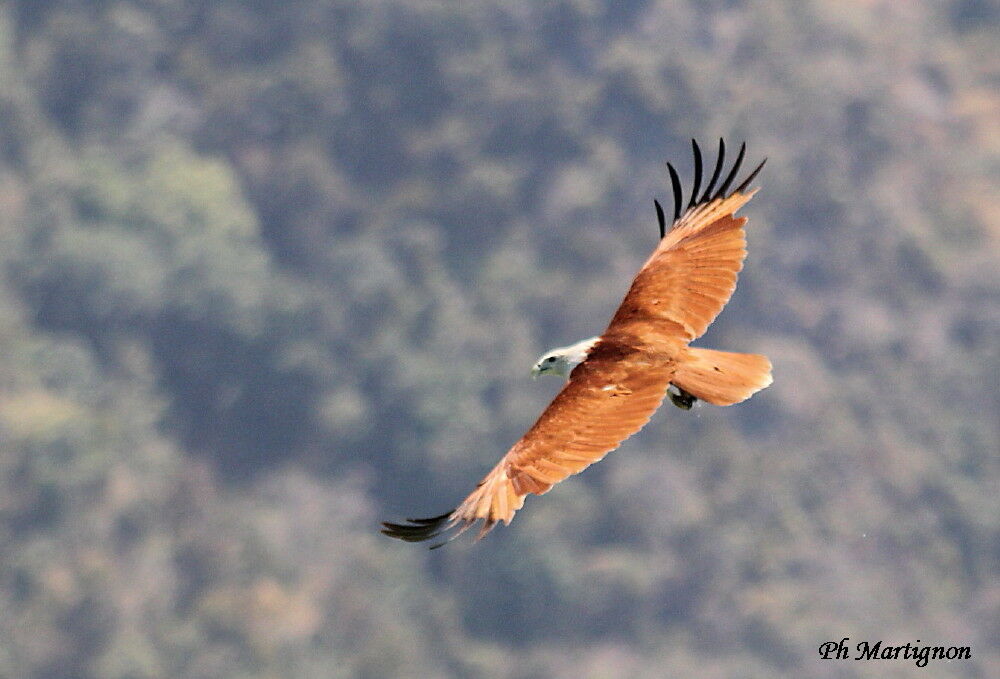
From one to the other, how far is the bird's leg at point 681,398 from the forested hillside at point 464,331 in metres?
72.6

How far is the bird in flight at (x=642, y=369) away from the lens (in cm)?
1155

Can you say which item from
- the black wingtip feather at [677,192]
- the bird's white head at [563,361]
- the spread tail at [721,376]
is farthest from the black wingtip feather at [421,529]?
the black wingtip feather at [677,192]

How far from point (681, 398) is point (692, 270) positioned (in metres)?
1.30

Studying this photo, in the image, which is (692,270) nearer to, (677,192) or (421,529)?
(677,192)

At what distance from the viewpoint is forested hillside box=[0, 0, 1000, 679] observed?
293 ft

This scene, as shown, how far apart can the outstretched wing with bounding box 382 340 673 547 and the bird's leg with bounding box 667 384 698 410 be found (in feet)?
1.57

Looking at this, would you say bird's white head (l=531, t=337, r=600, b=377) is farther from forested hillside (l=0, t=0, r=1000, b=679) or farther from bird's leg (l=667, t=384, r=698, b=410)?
forested hillside (l=0, t=0, r=1000, b=679)

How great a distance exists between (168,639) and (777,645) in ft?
115

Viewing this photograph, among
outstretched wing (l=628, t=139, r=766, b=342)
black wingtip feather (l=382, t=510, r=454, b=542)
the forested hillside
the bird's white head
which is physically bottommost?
black wingtip feather (l=382, t=510, r=454, b=542)

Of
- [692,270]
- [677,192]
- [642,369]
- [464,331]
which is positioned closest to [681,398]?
[642,369]

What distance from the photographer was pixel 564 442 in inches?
461

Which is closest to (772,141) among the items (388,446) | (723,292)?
(388,446)

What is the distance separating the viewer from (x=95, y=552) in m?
89.1

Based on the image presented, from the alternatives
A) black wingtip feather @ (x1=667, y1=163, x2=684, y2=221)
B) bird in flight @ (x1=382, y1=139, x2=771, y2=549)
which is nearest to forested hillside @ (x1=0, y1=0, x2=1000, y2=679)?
black wingtip feather @ (x1=667, y1=163, x2=684, y2=221)
